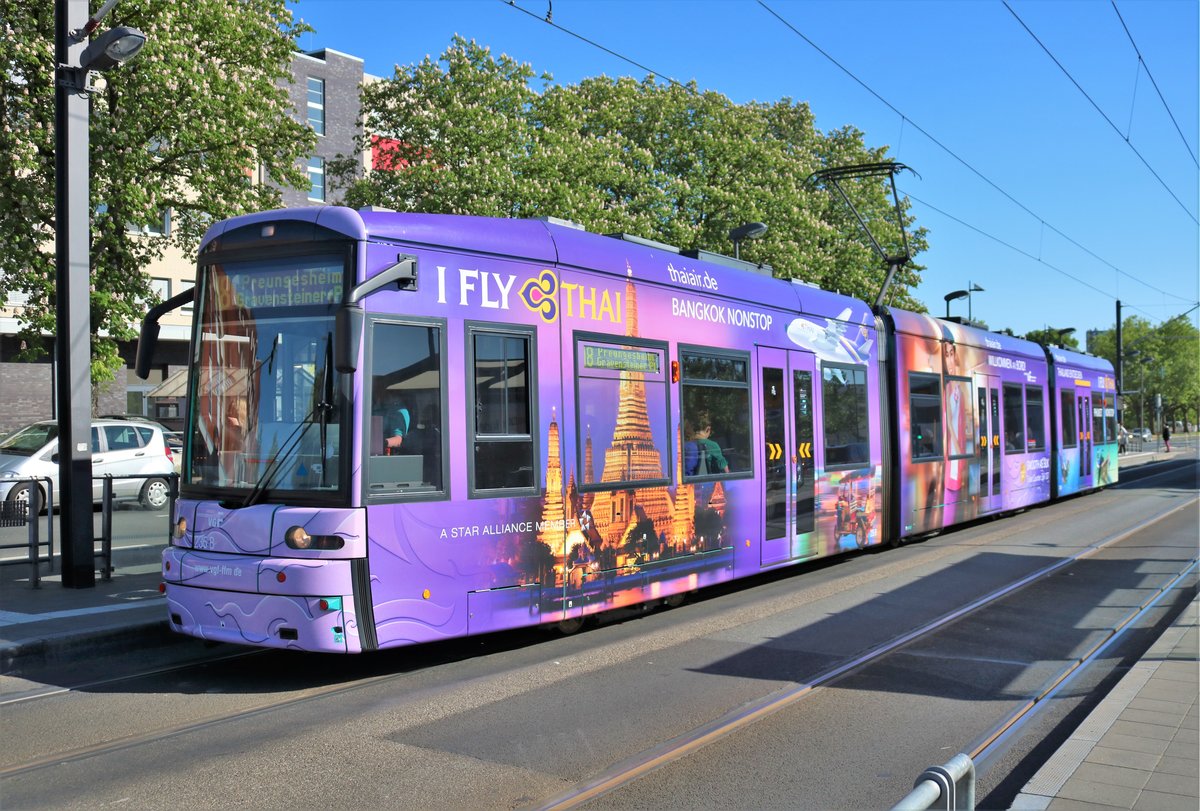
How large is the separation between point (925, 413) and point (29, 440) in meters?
15.9

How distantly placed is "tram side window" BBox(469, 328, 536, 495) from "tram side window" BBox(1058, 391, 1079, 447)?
1737 centimetres

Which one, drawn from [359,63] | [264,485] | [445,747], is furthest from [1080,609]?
[359,63]

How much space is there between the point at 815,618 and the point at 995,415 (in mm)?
10099

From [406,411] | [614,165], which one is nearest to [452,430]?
[406,411]

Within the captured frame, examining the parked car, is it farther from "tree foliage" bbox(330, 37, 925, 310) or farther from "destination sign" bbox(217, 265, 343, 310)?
"destination sign" bbox(217, 265, 343, 310)

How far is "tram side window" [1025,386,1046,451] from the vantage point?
19.7 metres

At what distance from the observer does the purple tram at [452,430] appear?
6.69 metres

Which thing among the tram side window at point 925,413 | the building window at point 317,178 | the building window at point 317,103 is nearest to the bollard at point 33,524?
the tram side window at point 925,413

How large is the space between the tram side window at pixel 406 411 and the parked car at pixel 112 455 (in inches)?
512

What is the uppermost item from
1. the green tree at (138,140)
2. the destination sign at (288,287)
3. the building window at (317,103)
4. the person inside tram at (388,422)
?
the building window at (317,103)

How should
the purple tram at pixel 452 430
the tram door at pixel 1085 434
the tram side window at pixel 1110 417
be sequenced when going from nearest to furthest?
the purple tram at pixel 452 430 < the tram door at pixel 1085 434 < the tram side window at pixel 1110 417

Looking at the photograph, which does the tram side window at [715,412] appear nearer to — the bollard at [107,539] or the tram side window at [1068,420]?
the bollard at [107,539]

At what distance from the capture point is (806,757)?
17.6 ft

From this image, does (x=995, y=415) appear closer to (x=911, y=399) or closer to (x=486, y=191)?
(x=911, y=399)
